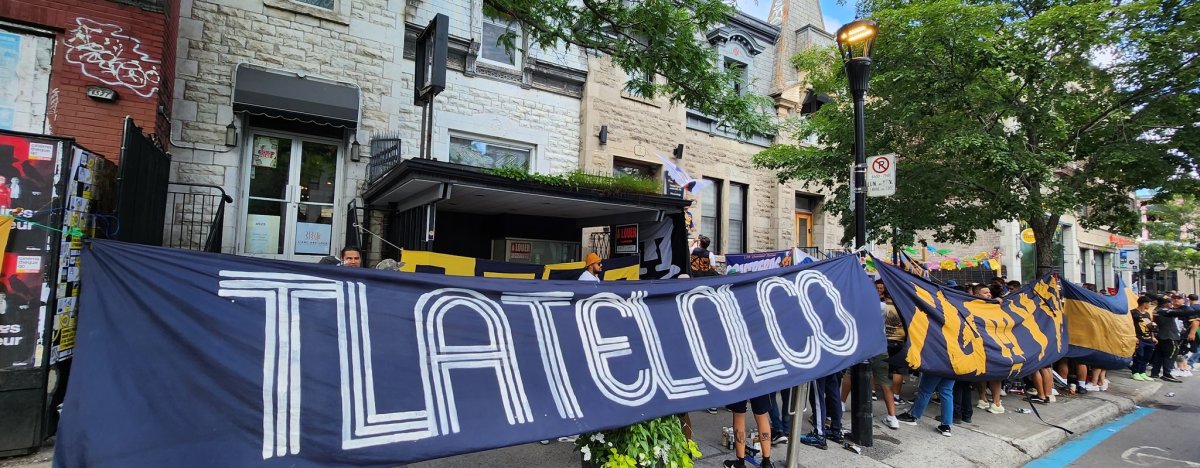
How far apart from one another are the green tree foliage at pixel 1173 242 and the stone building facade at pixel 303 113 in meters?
35.7

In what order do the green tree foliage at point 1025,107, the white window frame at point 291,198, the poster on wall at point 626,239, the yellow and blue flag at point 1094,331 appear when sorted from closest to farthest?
1. the green tree foliage at point 1025,107
2. the white window frame at point 291,198
3. the yellow and blue flag at point 1094,331
4. the poster on wall at point 626,239

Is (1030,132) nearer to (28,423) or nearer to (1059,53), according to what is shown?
(1059,53)

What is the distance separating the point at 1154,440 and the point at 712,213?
8648mm

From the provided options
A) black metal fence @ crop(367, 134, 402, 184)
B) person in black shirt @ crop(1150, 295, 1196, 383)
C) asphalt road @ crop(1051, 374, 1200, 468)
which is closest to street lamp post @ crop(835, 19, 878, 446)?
asphalt road @ crop(1051, 374, 1200, 468)

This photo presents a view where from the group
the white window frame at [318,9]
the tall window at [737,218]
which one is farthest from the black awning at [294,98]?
the tall window at [737,218]

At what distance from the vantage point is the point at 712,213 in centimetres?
1364

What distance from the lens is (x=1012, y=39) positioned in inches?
314

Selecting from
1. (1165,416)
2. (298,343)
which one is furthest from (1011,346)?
(298,343)

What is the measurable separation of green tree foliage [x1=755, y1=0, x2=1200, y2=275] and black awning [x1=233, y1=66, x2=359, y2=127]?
835 centimetres

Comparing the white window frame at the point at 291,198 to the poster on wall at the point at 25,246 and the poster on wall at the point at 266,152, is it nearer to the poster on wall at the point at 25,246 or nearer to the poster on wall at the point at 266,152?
the poster on wall at the point at 266,152

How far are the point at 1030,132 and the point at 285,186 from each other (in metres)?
12.3

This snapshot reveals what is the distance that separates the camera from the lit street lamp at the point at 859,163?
18.7ft

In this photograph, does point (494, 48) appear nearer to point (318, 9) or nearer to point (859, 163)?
point (318, 9)

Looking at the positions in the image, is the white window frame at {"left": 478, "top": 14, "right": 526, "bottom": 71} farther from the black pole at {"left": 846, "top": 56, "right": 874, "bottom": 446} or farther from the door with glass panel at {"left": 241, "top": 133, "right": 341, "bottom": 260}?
the black pole at {"left": 846, "top": 56, "right": 874, "bottom": 446}
